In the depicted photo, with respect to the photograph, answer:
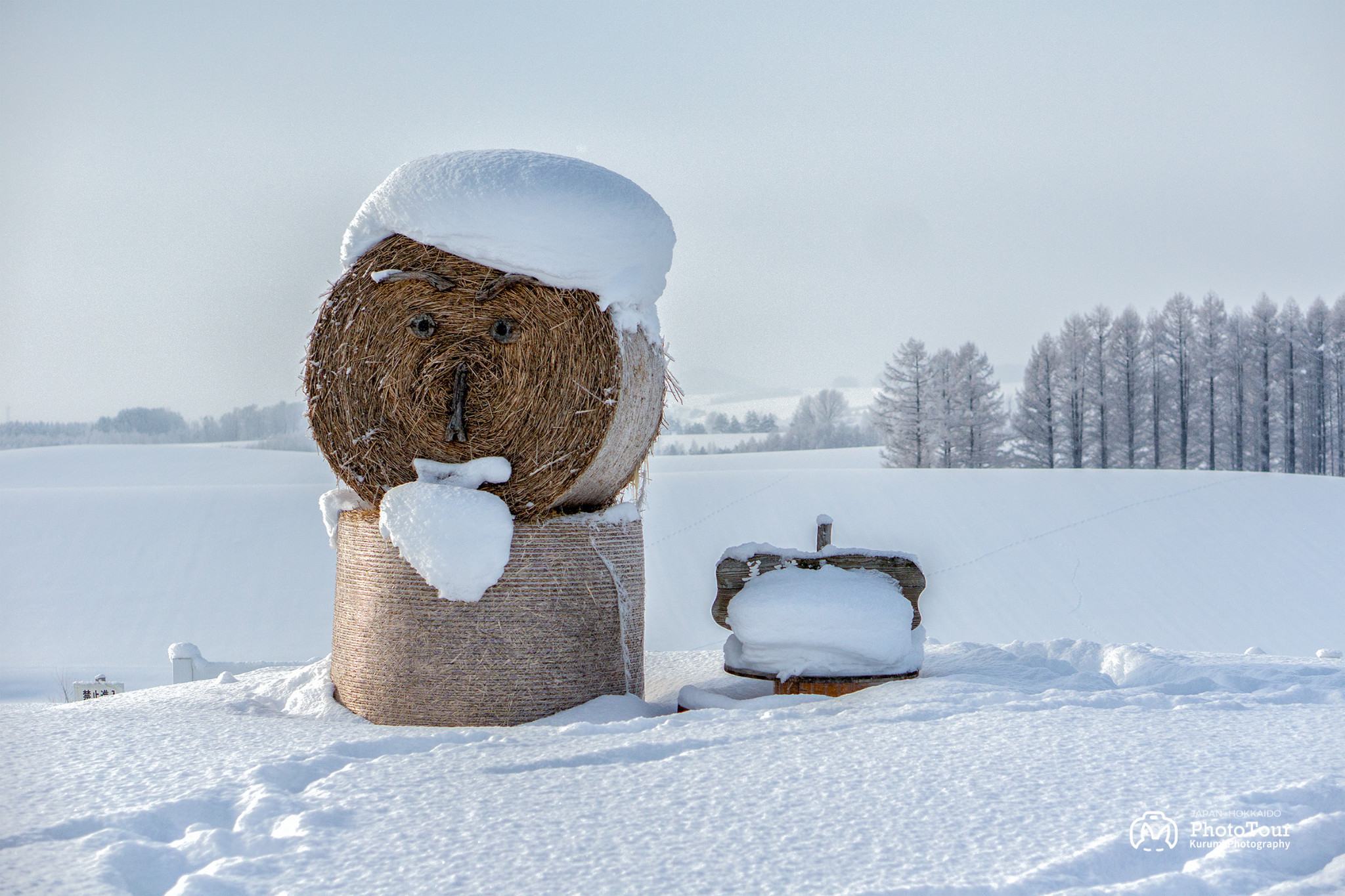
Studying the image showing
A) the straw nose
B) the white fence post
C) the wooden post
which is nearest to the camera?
the straw nose

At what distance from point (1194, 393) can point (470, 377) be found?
28118 millimetres

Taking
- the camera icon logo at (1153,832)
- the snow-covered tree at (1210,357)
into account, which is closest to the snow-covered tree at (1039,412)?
the snow-covered tree at (1210,357)

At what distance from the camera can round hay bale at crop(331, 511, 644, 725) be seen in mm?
5707

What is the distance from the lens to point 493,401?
5.86 meters

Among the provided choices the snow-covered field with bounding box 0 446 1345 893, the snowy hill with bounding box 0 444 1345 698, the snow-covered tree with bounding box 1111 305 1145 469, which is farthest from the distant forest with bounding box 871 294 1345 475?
the snow-covered field with bounding box 0 446 1345 893

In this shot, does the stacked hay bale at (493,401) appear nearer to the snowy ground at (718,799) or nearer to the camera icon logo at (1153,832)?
→ the snowy ground at (718,799)

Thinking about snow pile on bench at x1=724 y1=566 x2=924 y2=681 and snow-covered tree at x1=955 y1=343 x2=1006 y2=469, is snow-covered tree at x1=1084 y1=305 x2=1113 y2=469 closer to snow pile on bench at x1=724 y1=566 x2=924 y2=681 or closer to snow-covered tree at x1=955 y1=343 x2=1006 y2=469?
snow-covered tree at x1=955 y1=343 x2=1006 y2=469

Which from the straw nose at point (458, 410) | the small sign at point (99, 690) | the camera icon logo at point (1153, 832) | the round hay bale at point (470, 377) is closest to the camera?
the camera icon logo at point (1153, 832)

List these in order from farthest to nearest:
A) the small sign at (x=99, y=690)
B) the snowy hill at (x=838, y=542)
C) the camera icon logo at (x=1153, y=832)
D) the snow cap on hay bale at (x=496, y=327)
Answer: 1. the snowy hill at (x=838, y=542)
2. the small sign at (x=99, y=690)
3. the snow cap on hay bale at (x=496, y=327)
4. the camera icon logo at (x=1153, y=832)

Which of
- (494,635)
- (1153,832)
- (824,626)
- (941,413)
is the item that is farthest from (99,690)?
(941,413)

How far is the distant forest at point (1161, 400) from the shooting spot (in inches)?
1120

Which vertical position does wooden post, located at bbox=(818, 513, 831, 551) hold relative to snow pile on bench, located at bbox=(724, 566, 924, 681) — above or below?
above

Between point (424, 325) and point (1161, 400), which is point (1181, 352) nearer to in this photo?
point (1161, 400)

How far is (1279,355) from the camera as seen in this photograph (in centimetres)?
2870
